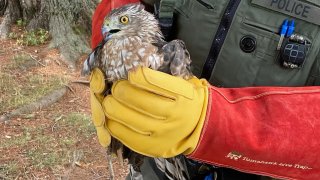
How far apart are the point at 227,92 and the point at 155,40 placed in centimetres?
54

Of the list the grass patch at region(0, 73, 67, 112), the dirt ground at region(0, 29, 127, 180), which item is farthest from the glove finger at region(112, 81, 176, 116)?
the grass patch at region(0, 73, 67, 112)

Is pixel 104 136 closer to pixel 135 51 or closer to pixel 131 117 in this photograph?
pixel 131 117

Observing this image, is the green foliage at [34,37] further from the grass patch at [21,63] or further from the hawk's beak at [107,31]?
the hawk's beak at [107,31]

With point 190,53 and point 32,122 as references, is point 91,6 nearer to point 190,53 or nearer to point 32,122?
point 32,122

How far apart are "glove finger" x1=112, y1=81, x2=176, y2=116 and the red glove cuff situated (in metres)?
0.19

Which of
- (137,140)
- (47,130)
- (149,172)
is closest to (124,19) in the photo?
(137,140)

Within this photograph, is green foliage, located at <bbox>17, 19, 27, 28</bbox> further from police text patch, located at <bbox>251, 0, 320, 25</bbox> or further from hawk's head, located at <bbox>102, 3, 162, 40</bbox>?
police text patch, located at <bbox>251, 0, 320, 25</bbox>

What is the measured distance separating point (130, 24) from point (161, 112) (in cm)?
74

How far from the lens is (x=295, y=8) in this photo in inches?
84.2

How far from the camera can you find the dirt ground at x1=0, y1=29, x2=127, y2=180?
4930mm

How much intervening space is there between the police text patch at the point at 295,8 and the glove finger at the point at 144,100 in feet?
2.17

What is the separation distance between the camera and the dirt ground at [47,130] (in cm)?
493

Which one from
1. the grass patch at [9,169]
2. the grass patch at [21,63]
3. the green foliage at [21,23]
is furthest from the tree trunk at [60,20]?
the grass patch at [9,169]

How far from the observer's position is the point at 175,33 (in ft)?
8.24
